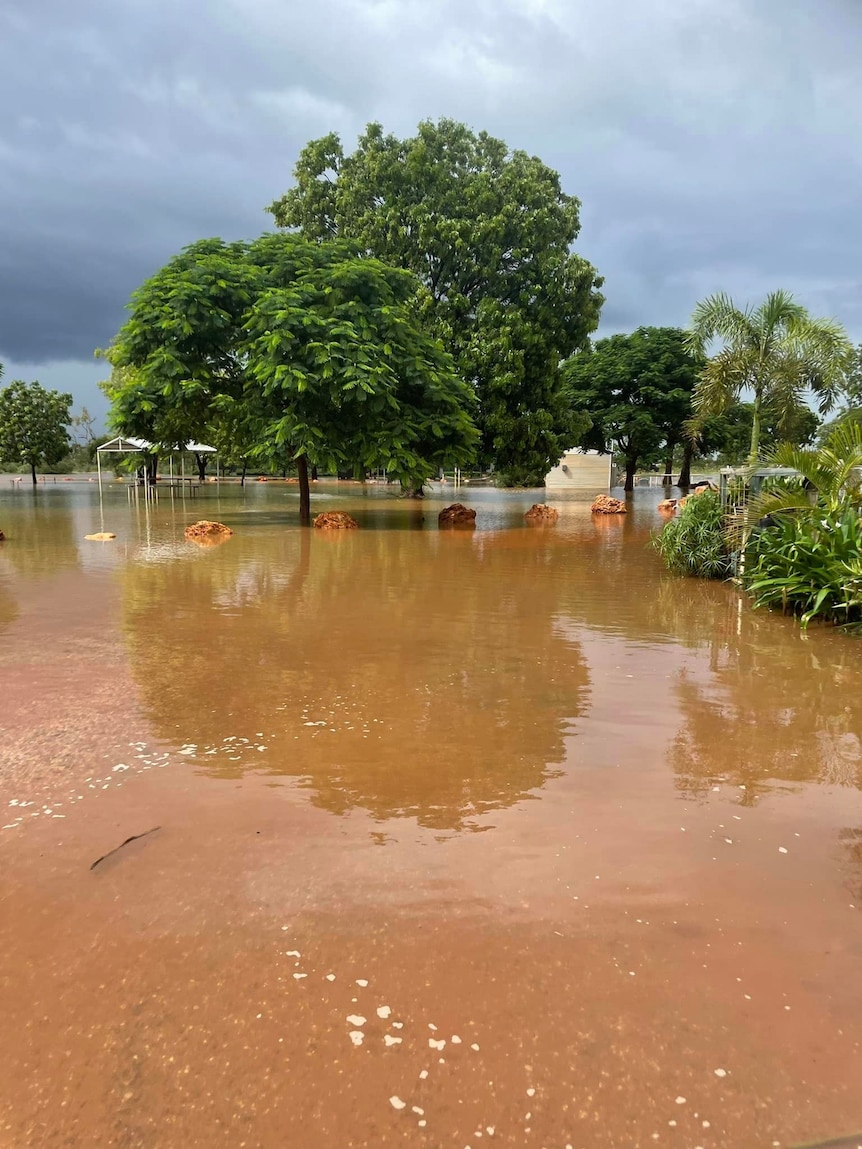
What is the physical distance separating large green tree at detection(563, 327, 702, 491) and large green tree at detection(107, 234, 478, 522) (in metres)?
20.5

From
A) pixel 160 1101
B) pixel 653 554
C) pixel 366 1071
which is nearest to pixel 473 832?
pixel 366 1071

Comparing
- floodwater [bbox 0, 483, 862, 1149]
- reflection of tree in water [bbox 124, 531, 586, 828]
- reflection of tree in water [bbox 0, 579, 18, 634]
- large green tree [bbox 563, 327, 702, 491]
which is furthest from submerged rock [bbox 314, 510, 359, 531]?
large green tree [bbox 563, 327, 702, 491]

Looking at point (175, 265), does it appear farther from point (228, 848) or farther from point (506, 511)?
point (228, 848)

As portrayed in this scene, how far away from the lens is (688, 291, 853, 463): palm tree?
607 inches

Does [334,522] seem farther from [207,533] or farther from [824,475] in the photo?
[824,475]

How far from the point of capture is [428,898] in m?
2.98

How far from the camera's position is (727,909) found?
9.63 feet

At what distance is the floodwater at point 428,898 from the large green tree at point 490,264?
1968cm

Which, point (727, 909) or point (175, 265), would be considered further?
point (175, 265)

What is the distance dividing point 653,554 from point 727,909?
12.5m

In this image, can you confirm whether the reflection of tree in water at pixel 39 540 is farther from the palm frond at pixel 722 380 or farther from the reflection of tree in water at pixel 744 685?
the palm frond at pixel 722 380

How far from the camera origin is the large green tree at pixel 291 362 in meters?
17.7

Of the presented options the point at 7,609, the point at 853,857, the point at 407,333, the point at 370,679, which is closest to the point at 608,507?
the point at 407,333

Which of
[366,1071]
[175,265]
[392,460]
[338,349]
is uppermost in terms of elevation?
[175,265]
